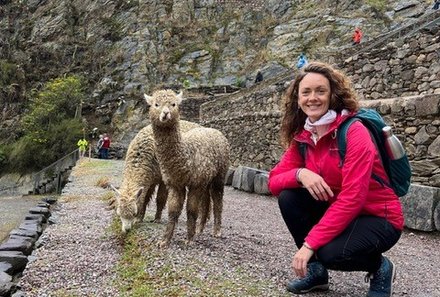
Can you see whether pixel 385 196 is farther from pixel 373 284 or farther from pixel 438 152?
pixel 438 152

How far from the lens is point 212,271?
424 centimetres

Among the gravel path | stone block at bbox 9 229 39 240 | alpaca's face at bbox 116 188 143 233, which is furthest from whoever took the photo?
stone block at bbox 9 229 39 240

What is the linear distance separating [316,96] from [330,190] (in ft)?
2.32

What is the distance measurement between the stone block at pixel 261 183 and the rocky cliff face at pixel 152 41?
69.3 ft

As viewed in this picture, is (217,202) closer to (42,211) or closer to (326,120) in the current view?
(326,120)

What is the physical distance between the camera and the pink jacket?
305 centimetres

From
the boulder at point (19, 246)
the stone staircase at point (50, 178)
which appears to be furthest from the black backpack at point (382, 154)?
the stone staircase at point (50, 178)

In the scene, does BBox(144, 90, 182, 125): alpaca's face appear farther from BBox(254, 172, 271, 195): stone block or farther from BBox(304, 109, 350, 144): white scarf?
BBox(254, 172, 271, 195): stone block

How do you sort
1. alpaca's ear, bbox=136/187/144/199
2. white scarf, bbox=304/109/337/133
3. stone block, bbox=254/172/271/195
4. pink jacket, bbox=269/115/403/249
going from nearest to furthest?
pink jacket, bbox=269/115/403/249 → white scarf, bbox=304/109/337/133 → alpaca's ear, bbox=136/187/144/199 → stone block, bbox=254/172/271/195

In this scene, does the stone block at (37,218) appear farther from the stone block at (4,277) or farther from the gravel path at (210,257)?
the stone block at (4,277)

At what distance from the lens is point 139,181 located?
6.45 m

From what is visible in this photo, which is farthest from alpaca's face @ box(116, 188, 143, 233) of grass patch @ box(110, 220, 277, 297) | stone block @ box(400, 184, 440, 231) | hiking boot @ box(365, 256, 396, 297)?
stone block @ box(400, 184, 440, 231)

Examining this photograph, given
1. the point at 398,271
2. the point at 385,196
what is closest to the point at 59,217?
the point at 398,271

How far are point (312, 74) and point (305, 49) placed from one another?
31737 millimetres
